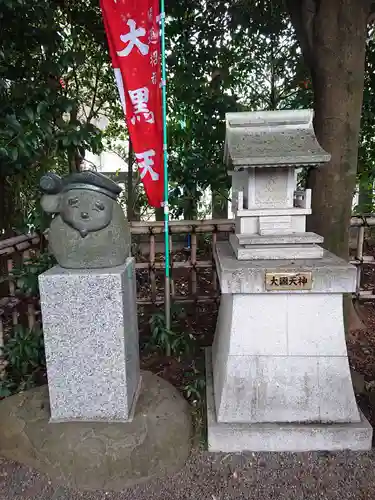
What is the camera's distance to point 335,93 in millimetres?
3256

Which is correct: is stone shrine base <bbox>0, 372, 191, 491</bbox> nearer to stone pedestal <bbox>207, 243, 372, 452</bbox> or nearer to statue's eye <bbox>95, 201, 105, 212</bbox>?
stone pedestal <bbox>207, 243, 372, 452</bbox>

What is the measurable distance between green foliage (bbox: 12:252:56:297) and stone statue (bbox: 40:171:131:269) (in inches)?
34.5

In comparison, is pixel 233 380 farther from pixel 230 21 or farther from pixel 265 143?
pixel 230 21

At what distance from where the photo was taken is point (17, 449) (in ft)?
7.55

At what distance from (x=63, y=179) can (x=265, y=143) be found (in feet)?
4.35

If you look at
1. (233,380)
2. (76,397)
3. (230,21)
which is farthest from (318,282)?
(230,21)

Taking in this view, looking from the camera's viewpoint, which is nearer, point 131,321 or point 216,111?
point 131,321

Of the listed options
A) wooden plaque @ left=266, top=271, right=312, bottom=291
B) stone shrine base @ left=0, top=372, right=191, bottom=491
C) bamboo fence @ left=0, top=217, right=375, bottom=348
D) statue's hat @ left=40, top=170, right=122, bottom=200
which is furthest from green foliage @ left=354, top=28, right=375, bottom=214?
stone shrine base @ left=0, top=372, right=191, bottom=491

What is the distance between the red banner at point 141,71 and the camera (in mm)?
3020

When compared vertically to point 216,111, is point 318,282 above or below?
below

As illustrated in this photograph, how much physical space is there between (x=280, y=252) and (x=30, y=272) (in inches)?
80.5

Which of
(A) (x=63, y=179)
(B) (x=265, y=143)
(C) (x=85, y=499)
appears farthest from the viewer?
(B) (x=265, y=143)

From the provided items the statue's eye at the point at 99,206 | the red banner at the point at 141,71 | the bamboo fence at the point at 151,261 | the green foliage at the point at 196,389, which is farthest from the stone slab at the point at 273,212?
the green foliage at the point at 196,389

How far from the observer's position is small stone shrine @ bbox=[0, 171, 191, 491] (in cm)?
216
